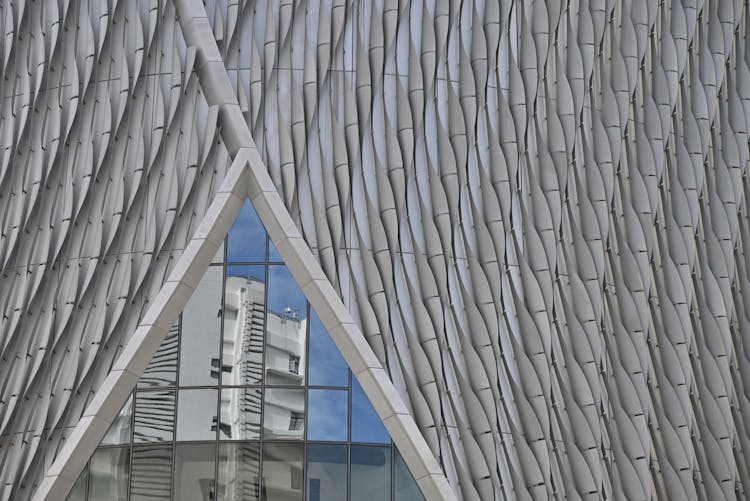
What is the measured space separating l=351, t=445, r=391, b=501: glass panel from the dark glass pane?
333 centimetres

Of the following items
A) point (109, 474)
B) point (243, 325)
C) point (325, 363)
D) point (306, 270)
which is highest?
point (306, 270)

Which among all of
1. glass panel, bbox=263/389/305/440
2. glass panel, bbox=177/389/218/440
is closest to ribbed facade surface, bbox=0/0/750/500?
glass panel, bbox=177/389/218/440

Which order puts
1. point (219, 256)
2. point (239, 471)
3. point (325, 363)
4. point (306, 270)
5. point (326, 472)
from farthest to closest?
point (219, 256) → point (325, 363) → point (306, 270) → point (326, 472) → point (239, 471)

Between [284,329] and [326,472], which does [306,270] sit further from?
[326,472]

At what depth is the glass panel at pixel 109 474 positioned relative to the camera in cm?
1484

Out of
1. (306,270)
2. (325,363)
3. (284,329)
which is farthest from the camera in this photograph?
(284,329)

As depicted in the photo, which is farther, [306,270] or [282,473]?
[306,270]

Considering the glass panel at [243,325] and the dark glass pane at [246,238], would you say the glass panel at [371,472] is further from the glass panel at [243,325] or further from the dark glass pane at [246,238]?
the dark glass pane at [246,238]

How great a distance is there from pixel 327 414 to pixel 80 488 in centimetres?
377

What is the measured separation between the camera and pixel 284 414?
15109 millimetres

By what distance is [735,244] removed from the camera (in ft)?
58.1

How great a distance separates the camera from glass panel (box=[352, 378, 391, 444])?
15.1 m

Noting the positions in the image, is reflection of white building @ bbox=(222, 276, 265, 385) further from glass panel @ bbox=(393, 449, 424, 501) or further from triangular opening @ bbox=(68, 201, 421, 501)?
glass panel @ bbox=(393, 449, 424, 501)

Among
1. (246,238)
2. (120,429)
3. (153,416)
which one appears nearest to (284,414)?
(153,416)
